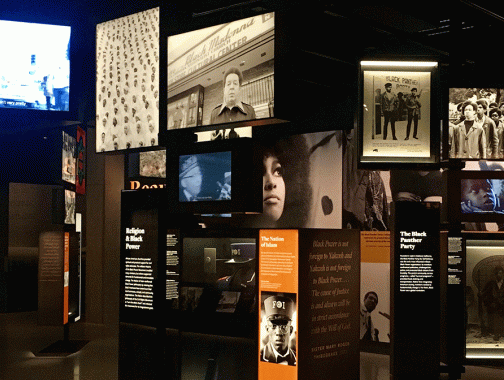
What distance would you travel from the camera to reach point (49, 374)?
7.30 m

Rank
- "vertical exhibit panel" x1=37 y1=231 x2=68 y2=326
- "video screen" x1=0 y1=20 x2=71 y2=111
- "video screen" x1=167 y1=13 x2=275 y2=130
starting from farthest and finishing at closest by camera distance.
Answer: "video screen" x1=0 y1=20 x2=71 y2=111 < "vertical exhibit panel" x1=37 y1=231 x2=68 y2=326 < "video screen" x1=167 y1=13 x2=275 y2=130

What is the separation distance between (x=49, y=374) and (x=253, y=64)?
4.31m

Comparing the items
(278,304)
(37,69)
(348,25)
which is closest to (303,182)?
(348,25)

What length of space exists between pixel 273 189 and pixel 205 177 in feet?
13.0

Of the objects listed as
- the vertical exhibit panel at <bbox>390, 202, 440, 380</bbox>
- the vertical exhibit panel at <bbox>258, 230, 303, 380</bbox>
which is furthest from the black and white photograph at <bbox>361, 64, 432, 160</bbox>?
the vertical exhibit panel at <bbox>258, 230, 303, 380</bbox>

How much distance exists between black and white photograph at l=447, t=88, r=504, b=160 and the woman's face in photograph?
3455 mm

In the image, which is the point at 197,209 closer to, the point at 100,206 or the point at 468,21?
the point at 468,21

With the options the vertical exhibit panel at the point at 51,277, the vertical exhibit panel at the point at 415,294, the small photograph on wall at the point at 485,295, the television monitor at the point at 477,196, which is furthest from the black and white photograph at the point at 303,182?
the vertical exhibit panel at the point at 415,294

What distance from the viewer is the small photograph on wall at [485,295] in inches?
261

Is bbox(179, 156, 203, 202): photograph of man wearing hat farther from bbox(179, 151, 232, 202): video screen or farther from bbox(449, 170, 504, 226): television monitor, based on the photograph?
bbox(449, 170, 504, 226): television monitor

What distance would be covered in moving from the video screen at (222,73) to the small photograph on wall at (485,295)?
9.58 ft

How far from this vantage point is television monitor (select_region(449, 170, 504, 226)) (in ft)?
22.2

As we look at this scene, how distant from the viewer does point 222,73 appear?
5820 mm

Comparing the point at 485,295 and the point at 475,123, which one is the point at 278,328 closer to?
the point at 485,295
